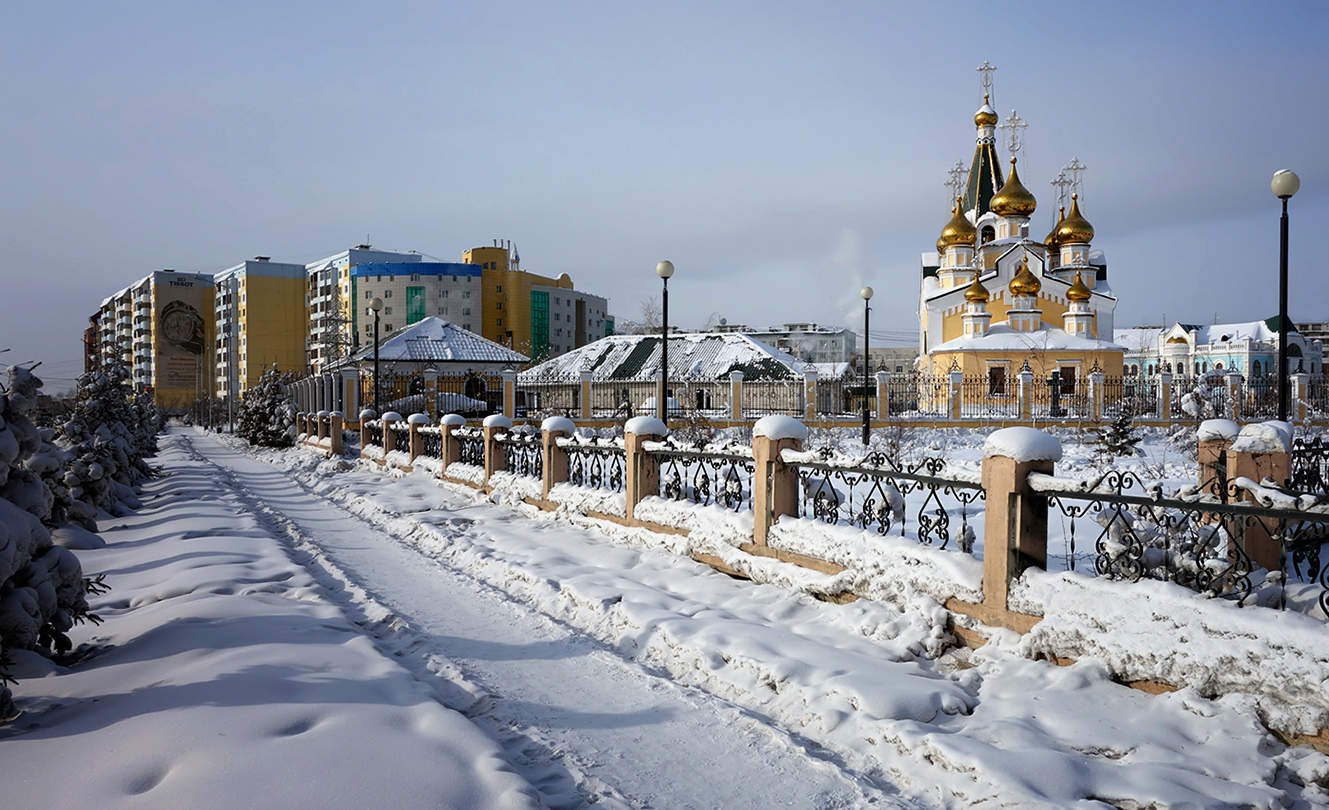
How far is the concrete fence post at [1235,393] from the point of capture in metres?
25.4

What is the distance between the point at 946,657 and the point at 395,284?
83669mm

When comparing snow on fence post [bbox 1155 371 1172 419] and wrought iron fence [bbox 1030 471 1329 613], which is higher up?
snow on fence post [bbox 1155 371 1172 419]

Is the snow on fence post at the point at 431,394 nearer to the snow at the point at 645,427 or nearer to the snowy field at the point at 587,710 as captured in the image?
the snow at the point at 645,427

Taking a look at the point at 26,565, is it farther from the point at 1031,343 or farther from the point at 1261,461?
the point at 1031,343

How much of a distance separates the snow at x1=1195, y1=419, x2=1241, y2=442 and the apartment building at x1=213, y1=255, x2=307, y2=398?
93503 mm

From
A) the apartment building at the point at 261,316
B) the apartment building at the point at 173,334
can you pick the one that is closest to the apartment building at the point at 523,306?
the apartment building at the point at 261,316

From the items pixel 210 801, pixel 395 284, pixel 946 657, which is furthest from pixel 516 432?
pixel 395 284

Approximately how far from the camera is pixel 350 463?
824 inches

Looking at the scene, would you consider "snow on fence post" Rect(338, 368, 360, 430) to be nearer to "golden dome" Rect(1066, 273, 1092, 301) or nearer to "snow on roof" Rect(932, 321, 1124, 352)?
"snow on roof" Rect(932, 321, 1124, 352)

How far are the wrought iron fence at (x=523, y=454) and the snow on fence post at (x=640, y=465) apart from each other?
3006 millimetres

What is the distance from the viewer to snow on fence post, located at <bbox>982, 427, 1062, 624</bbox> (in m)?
5.57

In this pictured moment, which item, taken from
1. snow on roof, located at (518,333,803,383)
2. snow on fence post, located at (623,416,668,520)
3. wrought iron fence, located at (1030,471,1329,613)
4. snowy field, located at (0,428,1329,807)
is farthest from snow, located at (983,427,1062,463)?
snow on roof, located at (518,333,803,383)

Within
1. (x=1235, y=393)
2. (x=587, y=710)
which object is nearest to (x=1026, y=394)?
(x=1235, y=393)

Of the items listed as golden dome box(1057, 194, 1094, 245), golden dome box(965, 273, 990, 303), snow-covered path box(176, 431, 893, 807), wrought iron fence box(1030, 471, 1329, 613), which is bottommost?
snow-covered path box(176, 431, 893, 807)
